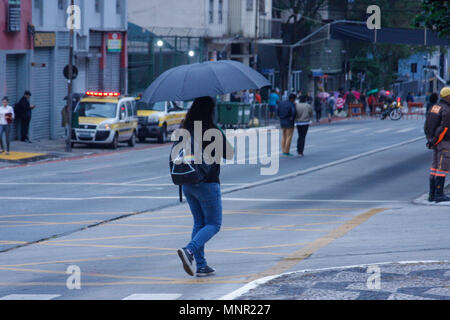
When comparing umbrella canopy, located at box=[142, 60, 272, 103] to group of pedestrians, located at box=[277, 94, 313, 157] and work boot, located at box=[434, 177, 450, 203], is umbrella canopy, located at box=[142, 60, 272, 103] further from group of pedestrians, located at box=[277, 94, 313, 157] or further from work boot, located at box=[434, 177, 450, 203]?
group of pedestrians, located at box=[277, 94, 313, 157]

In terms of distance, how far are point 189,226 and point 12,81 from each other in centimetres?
2248

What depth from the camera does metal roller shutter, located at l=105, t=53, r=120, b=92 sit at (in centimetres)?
4384

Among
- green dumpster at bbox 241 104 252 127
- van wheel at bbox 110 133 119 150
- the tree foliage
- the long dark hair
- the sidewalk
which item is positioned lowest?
the sidewalk

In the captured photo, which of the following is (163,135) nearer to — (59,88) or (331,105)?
(59,88)

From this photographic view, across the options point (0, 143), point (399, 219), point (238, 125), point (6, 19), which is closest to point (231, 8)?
point (238, 125)

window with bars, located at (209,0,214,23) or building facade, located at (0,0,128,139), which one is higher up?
window with bars, located at (209,0,214,23)

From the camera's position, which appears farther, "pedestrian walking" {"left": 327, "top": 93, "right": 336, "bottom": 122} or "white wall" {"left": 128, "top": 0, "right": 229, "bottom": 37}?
"pedestrian walking" {"left": 327, "top": 93, "right": 336, "bottom": 122}

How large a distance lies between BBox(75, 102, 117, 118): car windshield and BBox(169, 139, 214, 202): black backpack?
2443 centimetres

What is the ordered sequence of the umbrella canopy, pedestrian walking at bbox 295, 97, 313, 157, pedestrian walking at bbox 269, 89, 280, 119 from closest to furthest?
the umbrella canopy, pedestrian walking at bbox 295, 97, 313, 157, pedestrian walking at bbox 269, 89, 280, 119

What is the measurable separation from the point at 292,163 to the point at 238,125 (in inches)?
827

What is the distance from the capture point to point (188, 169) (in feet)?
30.5

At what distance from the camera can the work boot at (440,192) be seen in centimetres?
1538

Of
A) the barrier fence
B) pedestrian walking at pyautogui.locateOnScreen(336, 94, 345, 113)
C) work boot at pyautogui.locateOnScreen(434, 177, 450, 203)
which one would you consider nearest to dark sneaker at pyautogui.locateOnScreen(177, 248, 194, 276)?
work boot at pyautogui.locateOnScreen(434, 177, 450, 203)
